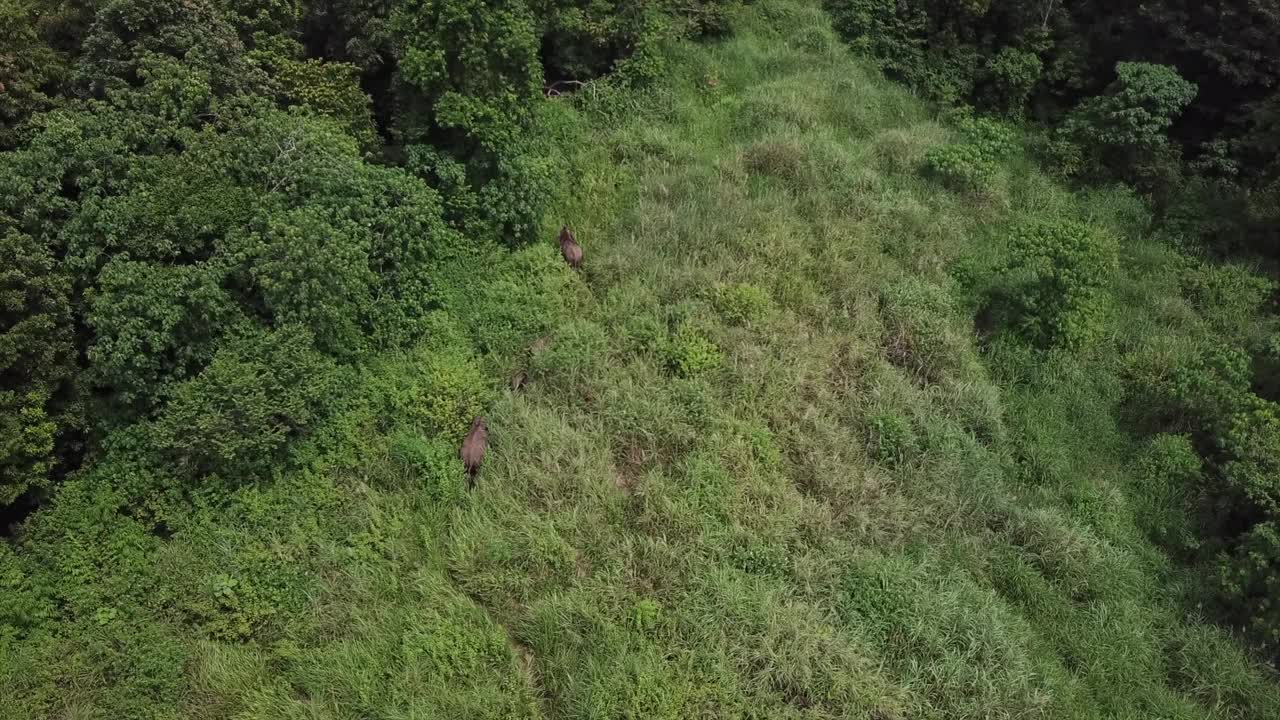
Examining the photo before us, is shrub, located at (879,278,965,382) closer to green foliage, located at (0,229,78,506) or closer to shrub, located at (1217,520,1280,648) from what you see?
shrub, located at (1217,520,1280,648)

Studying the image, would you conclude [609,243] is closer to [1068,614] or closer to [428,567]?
[428,567]

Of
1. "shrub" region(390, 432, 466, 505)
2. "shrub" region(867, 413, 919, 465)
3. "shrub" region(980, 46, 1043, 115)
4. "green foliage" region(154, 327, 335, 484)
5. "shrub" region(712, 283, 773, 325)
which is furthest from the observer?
"shrub" region(980, 46, 1043, 115)

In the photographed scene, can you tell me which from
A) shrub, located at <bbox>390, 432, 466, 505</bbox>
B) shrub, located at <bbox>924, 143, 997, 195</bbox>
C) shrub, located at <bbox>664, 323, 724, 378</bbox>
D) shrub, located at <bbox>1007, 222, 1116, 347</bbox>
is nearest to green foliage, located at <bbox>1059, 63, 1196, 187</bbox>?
shrub, located at <bbox>924, 143, 997, 195</bbox>

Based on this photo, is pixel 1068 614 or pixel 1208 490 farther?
pixel 1208 490

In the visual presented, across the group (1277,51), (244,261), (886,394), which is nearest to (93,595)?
(244,261)

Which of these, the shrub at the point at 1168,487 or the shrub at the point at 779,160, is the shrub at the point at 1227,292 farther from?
the shrub at the point at 779,160
